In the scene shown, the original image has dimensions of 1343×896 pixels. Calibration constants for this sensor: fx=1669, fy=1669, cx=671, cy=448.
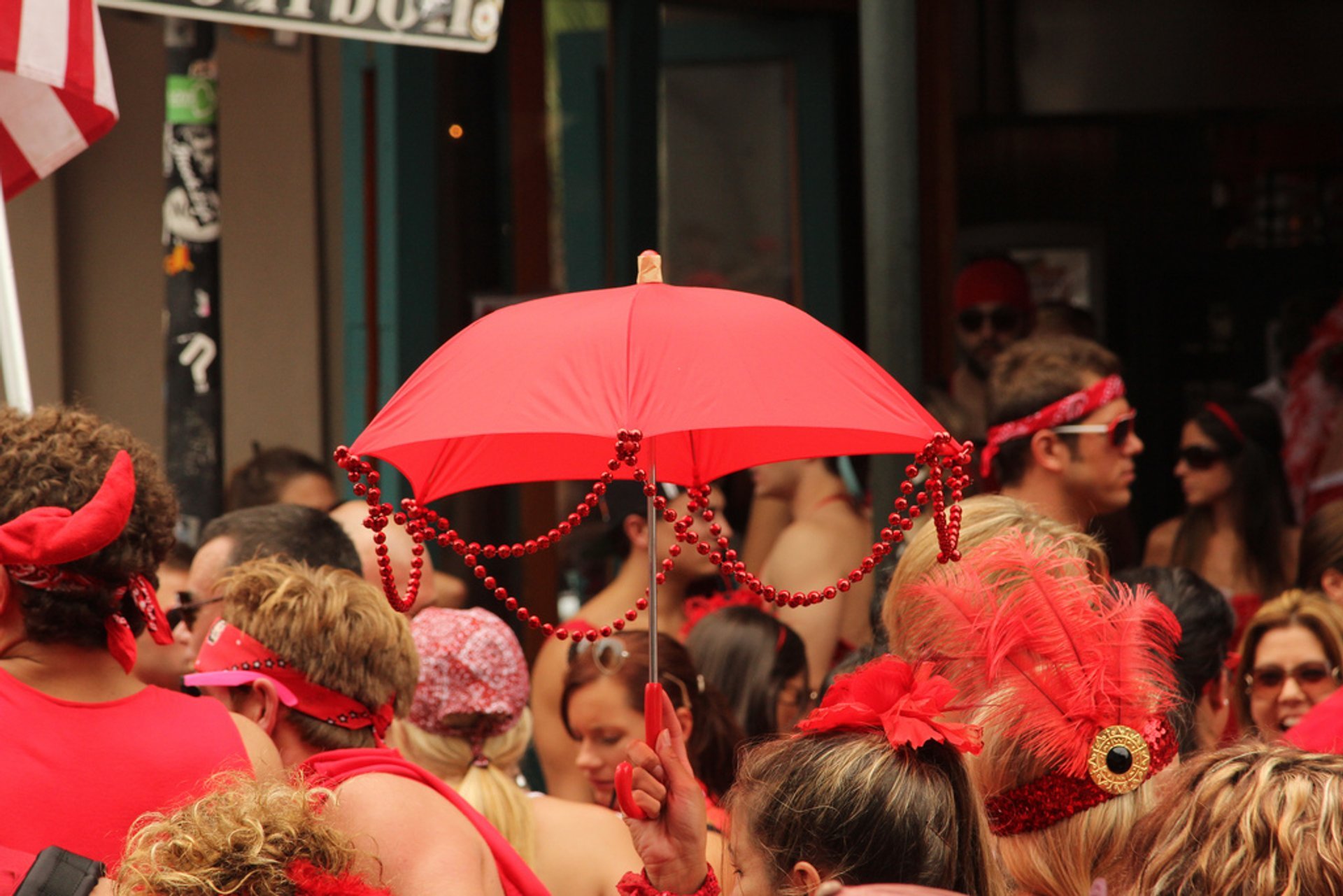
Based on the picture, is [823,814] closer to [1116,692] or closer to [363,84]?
[1116,692]

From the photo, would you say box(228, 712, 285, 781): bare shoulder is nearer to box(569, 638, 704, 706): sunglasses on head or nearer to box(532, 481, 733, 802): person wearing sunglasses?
box(569, 638, 704, 706): sunglasses on head

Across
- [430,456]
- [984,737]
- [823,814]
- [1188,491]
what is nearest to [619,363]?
[430,456]

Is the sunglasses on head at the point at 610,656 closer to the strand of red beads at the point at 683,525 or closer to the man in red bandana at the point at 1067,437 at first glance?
the man in red bandana at the point at 1067,437

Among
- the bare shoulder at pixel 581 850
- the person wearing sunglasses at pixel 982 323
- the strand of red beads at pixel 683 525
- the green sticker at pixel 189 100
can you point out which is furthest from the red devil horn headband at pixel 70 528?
the person wearing sunglasses at pixel 982 323

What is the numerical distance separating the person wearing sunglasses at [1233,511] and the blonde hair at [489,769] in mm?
2832

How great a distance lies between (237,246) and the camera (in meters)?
7.39

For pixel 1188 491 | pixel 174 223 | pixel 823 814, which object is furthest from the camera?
pixel 1188 491

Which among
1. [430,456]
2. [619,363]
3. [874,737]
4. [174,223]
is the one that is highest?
[174,223]

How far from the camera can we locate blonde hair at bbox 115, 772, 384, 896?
213 cm

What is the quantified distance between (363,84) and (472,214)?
Result: 2.45 ft

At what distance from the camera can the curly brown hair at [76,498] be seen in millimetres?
2777

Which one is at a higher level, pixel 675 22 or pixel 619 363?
pixel 675 22

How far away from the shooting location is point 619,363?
103 inches

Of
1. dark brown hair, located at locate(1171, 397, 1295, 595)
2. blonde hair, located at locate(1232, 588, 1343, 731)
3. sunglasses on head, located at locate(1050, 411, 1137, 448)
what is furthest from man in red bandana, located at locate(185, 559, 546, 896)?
dark brown hair, located at locate(1171, 397, 1295, 595)
